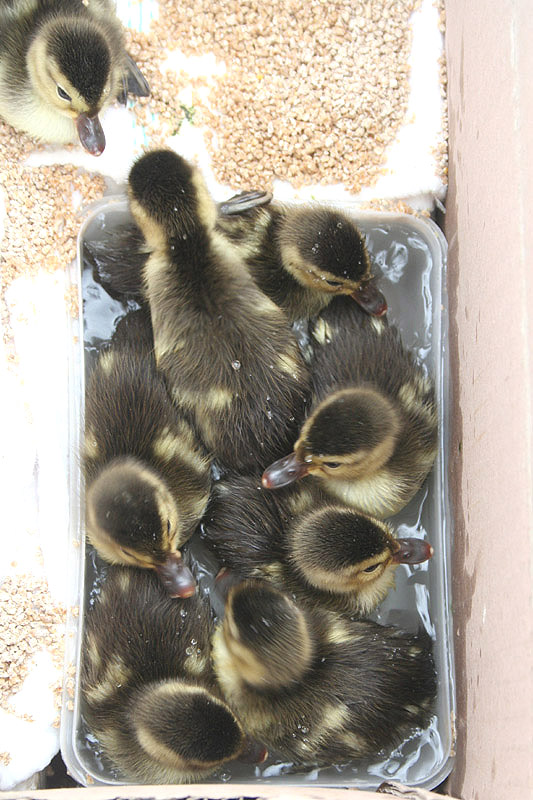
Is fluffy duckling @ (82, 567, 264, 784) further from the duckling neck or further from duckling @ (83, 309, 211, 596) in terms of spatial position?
the duckling neck

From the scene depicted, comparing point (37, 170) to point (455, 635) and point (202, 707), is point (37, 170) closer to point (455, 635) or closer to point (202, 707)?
point (202, 707)

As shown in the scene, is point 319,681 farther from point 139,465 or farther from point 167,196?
point 167,196

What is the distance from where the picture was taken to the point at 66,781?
153 centimetres

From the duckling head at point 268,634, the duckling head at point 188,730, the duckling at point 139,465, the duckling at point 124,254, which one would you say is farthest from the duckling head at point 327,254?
the duckling head at point 188,730

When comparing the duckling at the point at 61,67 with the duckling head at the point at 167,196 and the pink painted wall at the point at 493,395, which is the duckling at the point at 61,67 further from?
the pink painted wall at the point at 493,395

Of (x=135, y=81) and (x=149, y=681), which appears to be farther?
(x=135, y=81)

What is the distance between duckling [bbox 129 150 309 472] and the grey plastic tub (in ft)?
0.76

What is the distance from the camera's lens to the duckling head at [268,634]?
117 cm

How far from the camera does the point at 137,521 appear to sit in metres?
1.16

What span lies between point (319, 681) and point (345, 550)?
230 mm

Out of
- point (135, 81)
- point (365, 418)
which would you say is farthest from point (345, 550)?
point (135, 81)

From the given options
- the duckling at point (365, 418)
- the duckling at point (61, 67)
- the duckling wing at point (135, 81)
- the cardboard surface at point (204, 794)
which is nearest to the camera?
the cardboard surface at point (204, 794)

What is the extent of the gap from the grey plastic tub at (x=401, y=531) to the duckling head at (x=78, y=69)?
0.50 ft

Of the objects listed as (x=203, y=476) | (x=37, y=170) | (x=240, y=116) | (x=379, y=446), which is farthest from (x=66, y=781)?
(x=240, y=116)
